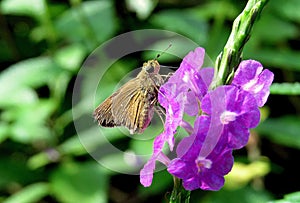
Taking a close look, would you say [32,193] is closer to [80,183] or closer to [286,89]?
[80,183]

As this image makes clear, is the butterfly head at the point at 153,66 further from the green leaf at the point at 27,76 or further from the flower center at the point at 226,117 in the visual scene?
the green leaf at the point at 27,76

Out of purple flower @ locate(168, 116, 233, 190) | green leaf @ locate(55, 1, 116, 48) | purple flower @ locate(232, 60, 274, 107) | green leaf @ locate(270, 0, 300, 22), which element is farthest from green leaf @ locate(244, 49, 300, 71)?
purple flower @ locate(168, 116, 233, 190)

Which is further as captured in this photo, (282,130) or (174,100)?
(282,130)

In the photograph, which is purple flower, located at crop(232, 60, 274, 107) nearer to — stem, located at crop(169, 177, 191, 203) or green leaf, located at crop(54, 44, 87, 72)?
stem, located at crop(169, 177, 191, 203)

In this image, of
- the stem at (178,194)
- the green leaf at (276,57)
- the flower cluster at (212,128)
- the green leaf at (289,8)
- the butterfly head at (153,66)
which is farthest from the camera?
the green leaf at (289,8)

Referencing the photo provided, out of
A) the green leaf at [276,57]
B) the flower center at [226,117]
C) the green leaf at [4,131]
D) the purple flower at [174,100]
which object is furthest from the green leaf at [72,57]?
the flower center at [226,117]

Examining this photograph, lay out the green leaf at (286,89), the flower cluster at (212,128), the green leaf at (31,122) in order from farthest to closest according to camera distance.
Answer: the green leaf at (31,122) → the green leaf at (286,89) → the flower cluster at (212,128)

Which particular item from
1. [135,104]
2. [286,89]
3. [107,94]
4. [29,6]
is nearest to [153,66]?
[135,104]

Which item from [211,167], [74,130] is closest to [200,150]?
[211,167]
